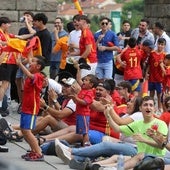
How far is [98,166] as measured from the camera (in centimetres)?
934

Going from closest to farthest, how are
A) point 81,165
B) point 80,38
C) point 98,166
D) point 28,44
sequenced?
point 98,166 → point 81,165 → point 28,44 → point 80,38

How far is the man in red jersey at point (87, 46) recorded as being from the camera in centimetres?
1384

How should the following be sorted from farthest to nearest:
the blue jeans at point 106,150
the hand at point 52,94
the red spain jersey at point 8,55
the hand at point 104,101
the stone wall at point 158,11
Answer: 1. the stone wall at point 158,11
2. the red spain jersey at point 8,55
3. the hand at point 52,94
4. the hand at point 104,101
5. the blue jeans at point 106,150

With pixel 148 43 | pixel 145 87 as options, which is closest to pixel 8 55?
pixel 145 87

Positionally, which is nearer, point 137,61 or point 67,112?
point 67,112

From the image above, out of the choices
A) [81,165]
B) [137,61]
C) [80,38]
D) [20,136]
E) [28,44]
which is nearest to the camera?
[81,165]

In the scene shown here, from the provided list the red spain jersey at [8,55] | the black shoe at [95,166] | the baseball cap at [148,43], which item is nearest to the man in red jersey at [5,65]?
the red spain jersey at [8,55]

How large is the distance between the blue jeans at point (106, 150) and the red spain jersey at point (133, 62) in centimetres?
527

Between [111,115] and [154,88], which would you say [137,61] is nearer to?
[154,88]

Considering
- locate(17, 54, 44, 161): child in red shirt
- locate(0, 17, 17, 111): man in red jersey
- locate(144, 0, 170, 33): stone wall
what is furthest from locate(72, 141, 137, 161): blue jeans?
locate(144, 0, 170, 33): stone wall

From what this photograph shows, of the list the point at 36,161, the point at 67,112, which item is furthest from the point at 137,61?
the point at 36,161

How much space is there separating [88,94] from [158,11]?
12.0 metres

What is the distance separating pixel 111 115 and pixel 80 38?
13.8 feet

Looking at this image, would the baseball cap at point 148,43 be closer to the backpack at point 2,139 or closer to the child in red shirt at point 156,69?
the child in red shirt at point 156,69
